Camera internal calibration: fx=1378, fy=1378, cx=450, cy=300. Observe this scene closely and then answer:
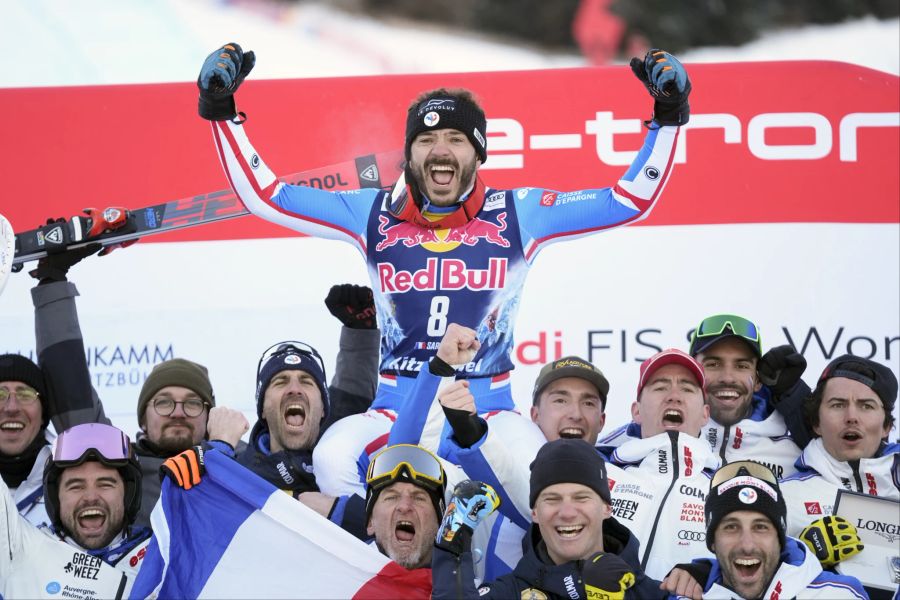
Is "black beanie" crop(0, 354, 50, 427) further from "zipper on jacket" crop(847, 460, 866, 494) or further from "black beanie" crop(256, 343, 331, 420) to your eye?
"zipper on jacket" crop(847, 460, 866, 494)

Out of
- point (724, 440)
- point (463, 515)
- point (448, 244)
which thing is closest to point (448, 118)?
point (448, 244)

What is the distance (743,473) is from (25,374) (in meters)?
2.68

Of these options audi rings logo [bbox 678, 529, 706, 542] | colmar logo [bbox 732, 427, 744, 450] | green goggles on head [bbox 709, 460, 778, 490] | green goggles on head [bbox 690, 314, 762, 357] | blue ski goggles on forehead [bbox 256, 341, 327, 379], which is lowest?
audi rings logo [bbox 678, 529, 706, 542]

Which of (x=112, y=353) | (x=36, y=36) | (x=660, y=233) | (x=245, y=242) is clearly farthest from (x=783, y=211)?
(x=36, y=36)

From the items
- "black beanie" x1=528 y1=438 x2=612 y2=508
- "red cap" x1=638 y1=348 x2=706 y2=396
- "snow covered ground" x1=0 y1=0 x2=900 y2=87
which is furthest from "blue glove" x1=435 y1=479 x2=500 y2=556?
"snow covered ground" x1=0 y1=0 x2=900 y2=87

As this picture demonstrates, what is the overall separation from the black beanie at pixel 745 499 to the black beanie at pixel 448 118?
1.46 m

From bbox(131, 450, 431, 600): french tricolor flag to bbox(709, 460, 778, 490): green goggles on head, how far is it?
1005 millimetres

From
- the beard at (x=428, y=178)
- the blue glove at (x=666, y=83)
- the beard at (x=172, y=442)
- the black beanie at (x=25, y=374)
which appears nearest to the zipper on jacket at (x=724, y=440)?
the blue glove at (x=666, y=83)

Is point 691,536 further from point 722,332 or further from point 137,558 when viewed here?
point 137,558

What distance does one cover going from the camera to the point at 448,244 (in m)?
4.75

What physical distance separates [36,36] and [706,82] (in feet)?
10.2

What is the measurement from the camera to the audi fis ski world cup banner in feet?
20.0

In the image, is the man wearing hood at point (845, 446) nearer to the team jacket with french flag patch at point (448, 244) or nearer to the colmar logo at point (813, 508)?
the colmar logo at point (813, 508)

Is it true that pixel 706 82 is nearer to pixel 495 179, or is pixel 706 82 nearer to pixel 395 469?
pixel 495 179
